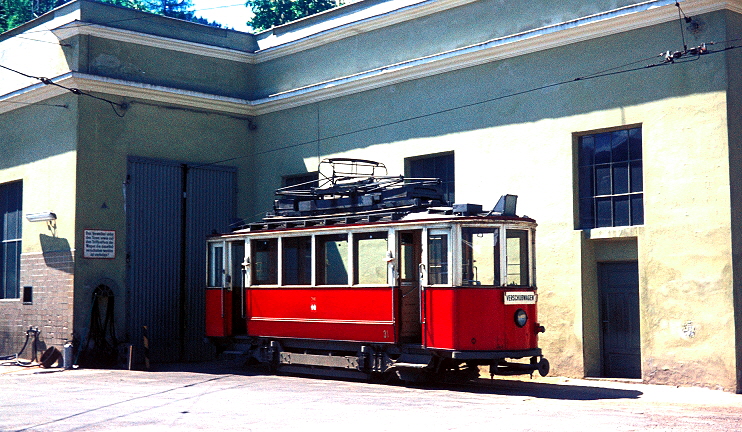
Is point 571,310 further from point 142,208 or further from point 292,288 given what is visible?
point 142,208

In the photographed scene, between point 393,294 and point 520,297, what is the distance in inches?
83.1

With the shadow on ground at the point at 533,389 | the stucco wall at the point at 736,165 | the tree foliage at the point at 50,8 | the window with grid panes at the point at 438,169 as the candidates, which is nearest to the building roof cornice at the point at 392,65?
the stucco wall at the point at 736,165

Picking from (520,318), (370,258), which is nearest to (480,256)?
(520,318)

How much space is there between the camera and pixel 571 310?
17.9m

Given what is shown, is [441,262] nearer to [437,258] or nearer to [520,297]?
[437,258]

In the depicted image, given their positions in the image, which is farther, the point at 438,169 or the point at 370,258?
the point at 438,169

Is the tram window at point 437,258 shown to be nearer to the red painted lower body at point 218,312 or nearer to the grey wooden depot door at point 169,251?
the red painted lower body at point 218,312

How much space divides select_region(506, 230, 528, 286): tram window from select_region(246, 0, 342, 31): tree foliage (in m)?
32.3

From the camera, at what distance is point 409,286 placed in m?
16.4

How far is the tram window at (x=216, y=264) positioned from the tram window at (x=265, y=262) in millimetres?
1234

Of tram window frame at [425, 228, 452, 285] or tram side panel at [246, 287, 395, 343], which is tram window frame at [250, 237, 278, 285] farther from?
tram window frame at [425, 228, 452, 285]

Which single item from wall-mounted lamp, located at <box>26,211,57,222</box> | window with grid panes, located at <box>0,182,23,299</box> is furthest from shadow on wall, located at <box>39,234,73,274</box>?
window with grid panes, located at <box>0,182,23,299</box>

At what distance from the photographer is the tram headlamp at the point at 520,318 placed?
15.7 m

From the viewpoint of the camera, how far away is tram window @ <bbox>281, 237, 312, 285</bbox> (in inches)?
705
